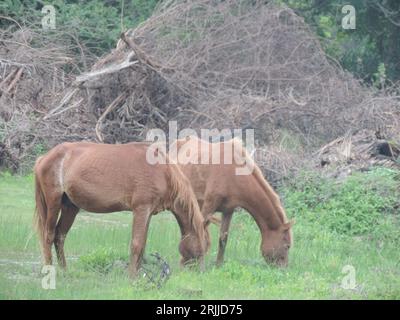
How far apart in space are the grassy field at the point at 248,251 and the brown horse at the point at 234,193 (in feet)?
1.14

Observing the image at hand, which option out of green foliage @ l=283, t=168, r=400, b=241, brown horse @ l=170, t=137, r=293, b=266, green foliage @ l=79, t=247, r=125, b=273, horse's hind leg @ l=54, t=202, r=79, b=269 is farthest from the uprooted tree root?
green foliage @ l=79, t=247, r=125, b=273

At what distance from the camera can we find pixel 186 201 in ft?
34.1

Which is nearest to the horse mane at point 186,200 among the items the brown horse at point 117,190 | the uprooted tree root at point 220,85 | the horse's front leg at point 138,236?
the brown horse at point 117,190

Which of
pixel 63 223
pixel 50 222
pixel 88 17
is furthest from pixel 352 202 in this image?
pixel 88 17

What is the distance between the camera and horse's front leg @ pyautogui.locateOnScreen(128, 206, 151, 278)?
1027 centimetres

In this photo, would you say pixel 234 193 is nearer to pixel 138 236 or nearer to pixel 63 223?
pixel 138 236

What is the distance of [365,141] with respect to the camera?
55.7 ft

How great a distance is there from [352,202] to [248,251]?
259 centimetres

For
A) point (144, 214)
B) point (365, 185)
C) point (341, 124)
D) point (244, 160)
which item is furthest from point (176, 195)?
point (341, 124)

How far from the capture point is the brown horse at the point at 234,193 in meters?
11.2

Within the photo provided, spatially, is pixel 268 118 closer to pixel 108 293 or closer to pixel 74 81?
pixel 74 81

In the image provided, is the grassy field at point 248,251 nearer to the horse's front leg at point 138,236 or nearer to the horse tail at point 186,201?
the horse's front leg at point 138,236
